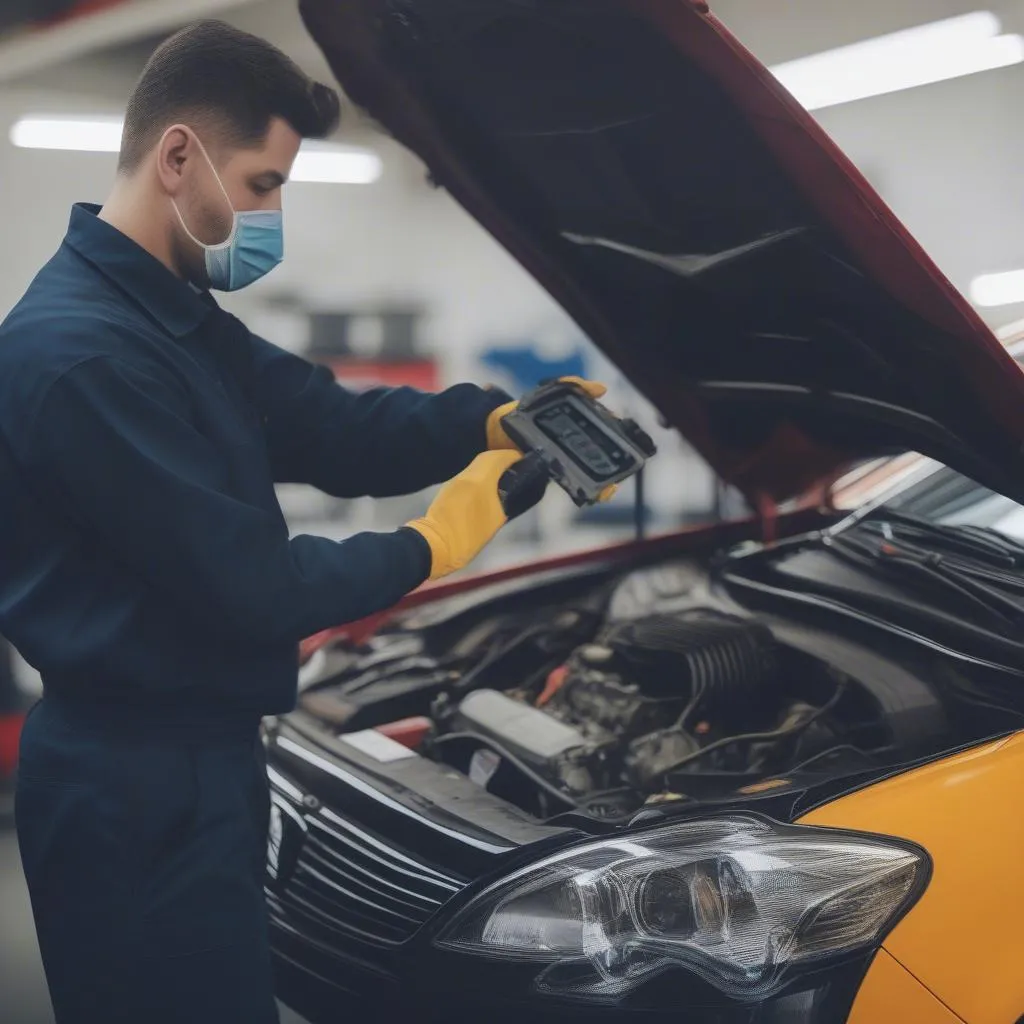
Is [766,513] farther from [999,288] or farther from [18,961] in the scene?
[999,288]

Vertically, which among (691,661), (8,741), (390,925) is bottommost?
(8,741)

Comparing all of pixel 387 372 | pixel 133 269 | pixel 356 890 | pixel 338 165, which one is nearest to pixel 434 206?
pixel 338 165

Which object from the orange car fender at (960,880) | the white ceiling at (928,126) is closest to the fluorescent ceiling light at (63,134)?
the white ceiling at (928,126)

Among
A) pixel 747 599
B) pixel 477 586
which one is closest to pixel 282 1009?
pixel 477 586

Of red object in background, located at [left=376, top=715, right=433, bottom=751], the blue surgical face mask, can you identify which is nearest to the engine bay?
red object in background, located at [left=376, top=715, right=433, bottom=751]

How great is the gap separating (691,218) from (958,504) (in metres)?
0.68

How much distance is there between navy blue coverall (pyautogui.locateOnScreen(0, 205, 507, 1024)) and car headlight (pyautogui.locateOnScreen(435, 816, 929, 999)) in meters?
0.32

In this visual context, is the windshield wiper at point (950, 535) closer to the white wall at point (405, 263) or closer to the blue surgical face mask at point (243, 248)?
the blue surgical face mask at point (243, 248)

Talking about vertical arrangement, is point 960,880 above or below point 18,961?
above

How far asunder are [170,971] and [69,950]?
0.47 feet

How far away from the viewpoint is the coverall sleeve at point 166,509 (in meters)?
1.11

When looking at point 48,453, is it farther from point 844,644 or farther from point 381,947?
point 844,644

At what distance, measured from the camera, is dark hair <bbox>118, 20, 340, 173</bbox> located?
1.30 m

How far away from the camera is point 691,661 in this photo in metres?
1.74
